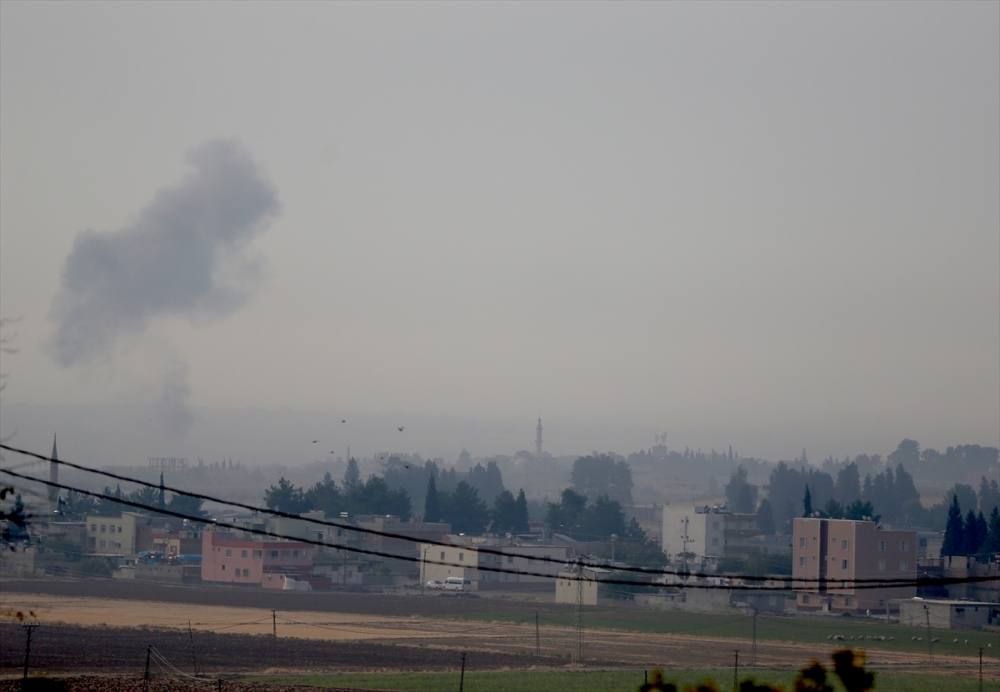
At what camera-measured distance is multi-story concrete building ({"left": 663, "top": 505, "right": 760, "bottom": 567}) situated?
109812mm

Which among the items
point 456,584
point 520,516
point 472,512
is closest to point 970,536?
point 456,584

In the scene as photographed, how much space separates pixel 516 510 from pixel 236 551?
152 ft

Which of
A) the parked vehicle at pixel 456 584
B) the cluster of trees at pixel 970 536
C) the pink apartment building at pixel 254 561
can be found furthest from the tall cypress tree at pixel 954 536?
the pink apartment building at pixel 254 561

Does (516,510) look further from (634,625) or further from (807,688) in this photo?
(807,688)

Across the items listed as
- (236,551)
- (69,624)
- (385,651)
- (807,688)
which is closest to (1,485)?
(807,688)

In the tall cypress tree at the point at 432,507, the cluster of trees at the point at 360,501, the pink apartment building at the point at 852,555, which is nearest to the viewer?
the pink apartment building at the point at 852,555

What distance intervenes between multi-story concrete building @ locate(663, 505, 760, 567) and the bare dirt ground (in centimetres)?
4131

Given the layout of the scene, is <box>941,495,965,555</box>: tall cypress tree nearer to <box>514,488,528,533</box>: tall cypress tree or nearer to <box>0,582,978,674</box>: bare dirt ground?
<box>0,582,978,674</box>: bare dirt ground

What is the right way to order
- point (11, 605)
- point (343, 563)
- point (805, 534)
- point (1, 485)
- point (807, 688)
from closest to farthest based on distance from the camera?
1. point (807, 688)
2. point (1, 485)
3. point (11, 605)
4. point (805, 534)
5. point (343, 563)

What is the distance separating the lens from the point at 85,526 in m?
105

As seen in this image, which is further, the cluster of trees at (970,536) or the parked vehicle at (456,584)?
the cluster of trees at (970,536)

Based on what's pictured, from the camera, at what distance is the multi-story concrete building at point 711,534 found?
110 metres

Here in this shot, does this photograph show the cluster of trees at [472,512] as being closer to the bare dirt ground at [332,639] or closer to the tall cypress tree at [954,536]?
the tall cypress tree at [954,536]

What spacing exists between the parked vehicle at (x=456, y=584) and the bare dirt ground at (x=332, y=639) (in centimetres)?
1117
